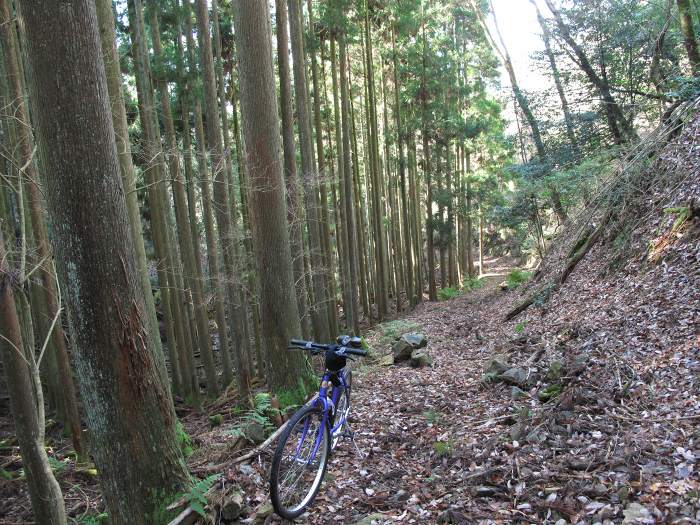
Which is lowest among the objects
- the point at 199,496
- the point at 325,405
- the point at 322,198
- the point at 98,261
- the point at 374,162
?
the point at 199,496

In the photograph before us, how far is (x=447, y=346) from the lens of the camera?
1145cm

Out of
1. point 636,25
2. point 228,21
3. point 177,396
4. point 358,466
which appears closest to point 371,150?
point 228,21

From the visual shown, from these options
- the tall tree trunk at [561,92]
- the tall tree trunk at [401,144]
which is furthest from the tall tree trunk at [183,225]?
the tall tree trunk at [561,92]

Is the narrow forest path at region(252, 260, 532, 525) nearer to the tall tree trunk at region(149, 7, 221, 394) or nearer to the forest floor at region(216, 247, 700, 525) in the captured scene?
the forest floor at region(216, 247, 700, 525)

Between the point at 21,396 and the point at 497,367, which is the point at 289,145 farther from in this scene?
the point at 21,396

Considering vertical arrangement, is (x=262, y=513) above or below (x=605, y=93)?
below

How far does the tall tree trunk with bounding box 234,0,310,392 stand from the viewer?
21.9 feet

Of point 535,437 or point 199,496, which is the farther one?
point 535,437

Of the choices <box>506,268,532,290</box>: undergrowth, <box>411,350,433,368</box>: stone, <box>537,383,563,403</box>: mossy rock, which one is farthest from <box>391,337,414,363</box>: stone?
<box>506,268,532,290</box>: undergrowth

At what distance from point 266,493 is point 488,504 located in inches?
75.9

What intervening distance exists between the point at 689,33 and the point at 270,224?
30.2ft

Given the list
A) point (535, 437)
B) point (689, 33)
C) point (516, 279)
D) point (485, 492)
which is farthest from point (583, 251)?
point (516, 279)

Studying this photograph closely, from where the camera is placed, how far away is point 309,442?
13.5 ft

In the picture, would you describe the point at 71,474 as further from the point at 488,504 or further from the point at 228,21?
the point at 228,21
